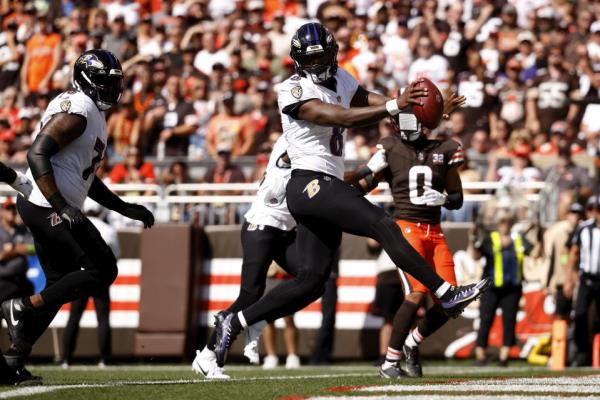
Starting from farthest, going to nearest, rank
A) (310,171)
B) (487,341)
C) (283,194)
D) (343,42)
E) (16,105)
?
(16,105) → (343,42) → (487,341) → (283,194) → (310,171)

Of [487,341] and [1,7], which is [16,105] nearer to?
[1,7]

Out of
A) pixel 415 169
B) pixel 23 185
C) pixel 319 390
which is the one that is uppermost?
pixel 415 169

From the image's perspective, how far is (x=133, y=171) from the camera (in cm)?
1650

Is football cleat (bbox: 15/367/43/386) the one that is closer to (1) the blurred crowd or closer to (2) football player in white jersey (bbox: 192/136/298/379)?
(2) football player in white jersey (bbox: 192/136/298/379)

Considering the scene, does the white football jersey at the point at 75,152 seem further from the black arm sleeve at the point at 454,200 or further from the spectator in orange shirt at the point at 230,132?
the spectator in orange shirt at the point at 230,132

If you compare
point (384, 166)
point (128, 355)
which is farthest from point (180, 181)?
point (384, 166)

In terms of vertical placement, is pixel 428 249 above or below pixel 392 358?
above

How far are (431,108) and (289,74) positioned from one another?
398 inches

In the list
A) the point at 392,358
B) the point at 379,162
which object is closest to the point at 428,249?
the point at 379,162

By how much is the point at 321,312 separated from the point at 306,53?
6.57 metres

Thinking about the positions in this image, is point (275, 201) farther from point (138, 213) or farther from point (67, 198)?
point (67, 198)

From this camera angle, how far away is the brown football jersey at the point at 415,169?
9.77 metres

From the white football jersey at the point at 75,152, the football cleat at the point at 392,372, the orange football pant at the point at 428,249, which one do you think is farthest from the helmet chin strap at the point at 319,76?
the football cleat at the point at 392,372

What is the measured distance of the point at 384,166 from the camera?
32.4 ft
